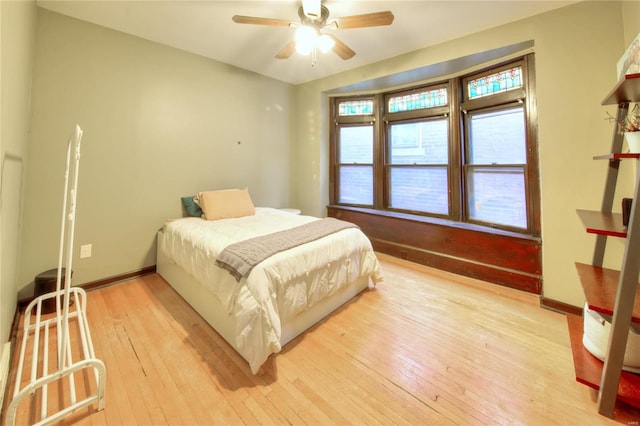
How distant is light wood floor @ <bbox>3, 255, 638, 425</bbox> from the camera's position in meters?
1.27

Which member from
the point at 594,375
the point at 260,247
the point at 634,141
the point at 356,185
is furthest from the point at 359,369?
the point at 356,185

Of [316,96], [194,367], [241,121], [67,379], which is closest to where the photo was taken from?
[67,379]

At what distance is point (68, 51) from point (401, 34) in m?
3.21

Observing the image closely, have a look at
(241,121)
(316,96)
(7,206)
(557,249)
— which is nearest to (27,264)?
(7,206)

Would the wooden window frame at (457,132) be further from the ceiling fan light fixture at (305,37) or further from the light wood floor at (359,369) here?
the ceiling fan light fixture at (305,37)

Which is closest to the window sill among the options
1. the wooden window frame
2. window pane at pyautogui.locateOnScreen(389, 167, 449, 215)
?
the wooden window frame

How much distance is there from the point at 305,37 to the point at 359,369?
245cm

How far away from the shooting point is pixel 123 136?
8.63ft

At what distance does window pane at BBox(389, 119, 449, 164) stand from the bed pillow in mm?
2719

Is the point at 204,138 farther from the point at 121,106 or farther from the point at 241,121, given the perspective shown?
the point at 121,106

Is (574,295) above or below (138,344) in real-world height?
above

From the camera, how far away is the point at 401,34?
268 centimetres

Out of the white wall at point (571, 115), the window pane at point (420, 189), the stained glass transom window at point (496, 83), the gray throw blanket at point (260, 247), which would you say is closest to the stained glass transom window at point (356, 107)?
the window pane at point (420, 189)

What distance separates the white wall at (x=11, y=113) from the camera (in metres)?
1.27
